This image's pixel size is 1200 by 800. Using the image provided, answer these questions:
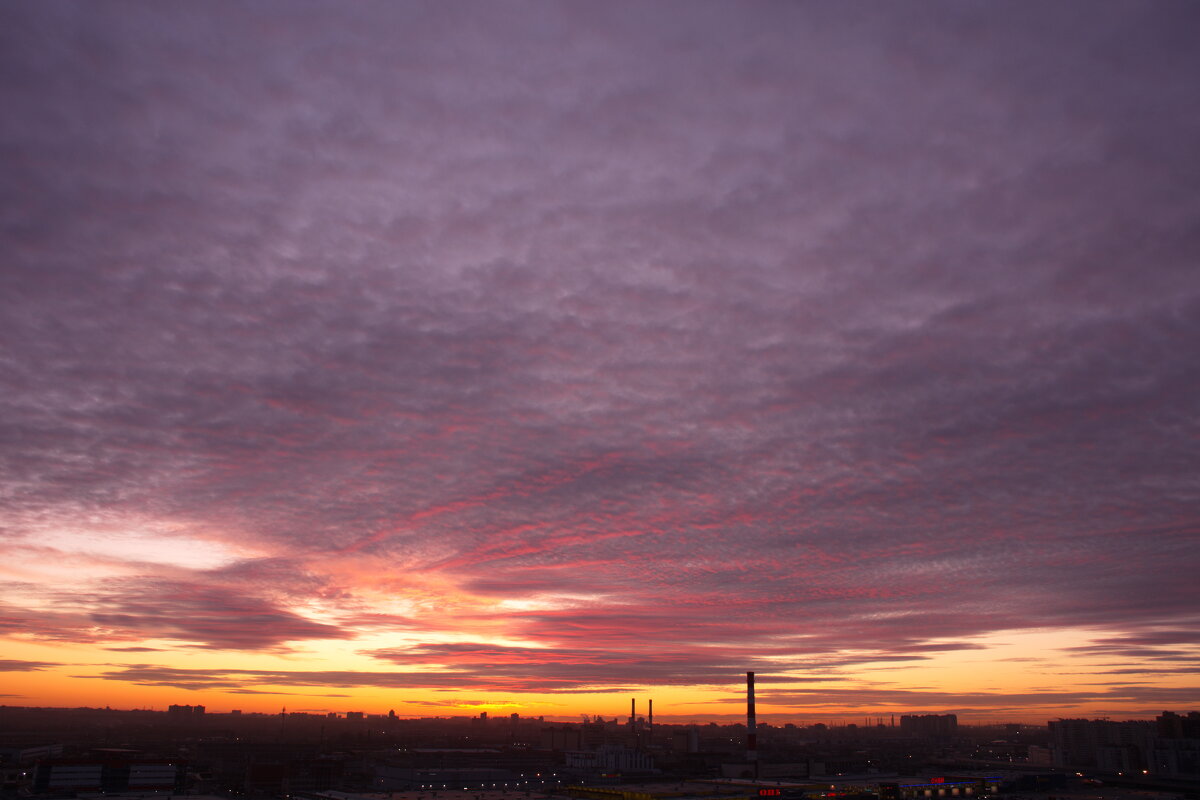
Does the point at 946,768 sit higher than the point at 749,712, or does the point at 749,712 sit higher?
the point at 749,712

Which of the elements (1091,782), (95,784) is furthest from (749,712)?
(95,784)

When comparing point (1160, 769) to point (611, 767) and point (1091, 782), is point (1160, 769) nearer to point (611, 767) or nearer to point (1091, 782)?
point (1091, 782)

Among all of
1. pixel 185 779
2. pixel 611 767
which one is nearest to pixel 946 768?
pixel 611 767

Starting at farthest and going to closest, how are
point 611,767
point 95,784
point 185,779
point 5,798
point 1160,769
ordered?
point 1160,769
point 611,767
point 185,779
point 95,784
point 5,798

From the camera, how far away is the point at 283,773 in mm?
134750

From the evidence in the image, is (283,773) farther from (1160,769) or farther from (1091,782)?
(1160,769)

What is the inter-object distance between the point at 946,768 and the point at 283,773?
144 metres

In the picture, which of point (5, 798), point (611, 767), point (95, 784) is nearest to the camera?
point (5, 798)

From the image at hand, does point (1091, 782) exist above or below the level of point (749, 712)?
below

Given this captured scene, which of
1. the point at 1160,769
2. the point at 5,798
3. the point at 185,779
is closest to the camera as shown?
the point at 5,798

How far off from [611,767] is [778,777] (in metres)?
31.8

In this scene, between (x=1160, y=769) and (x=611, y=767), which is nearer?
(x=611, y=767)

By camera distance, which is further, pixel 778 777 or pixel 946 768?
pixel 946 768

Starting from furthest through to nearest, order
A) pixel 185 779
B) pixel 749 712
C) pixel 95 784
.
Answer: pixel 749 712, pixel 185 779, pixel 95 784
